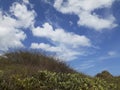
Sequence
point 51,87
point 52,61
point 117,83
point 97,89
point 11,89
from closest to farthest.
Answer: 1. point 11,89
2. point 51,87
3. point 97,89
4. point 117,83
5. point 52,61

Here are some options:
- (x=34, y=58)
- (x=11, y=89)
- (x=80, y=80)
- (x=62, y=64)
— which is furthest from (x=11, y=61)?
(x=11, y=89)

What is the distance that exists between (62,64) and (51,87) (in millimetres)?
7109

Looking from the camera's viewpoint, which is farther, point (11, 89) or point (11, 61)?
point (11, 61)

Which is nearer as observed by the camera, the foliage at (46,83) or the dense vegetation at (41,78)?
the foliage at (46,83)

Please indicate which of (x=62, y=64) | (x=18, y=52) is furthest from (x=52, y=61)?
(x=18, y=52)

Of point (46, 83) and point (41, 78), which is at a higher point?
point (41, 78)

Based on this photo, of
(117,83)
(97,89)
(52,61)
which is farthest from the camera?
(52,61)

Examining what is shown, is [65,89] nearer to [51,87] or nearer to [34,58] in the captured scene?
[51,87]

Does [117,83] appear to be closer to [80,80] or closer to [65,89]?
[80,80]

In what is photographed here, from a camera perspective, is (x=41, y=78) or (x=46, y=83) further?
(x=41, y=78)

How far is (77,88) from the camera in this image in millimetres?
17266

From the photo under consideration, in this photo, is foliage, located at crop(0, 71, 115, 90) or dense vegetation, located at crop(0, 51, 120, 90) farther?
dense vegetation, located at crop(0, 51, 120, 90)

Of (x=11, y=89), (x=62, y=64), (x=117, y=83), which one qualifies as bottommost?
(x=11, y=89)

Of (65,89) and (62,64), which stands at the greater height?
(62,64)
